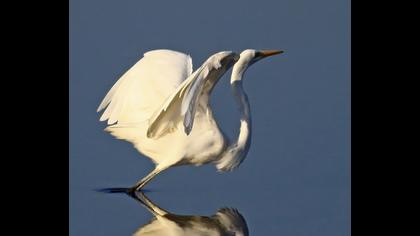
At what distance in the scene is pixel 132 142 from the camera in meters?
8.12

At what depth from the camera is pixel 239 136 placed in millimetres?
7766

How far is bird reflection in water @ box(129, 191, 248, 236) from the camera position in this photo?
6668 millimetres

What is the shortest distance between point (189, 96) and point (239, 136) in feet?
3.30

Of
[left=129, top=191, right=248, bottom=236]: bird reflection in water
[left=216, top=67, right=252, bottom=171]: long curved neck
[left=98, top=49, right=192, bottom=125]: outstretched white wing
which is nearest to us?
[left=129, top=191, right=248, bottom=236]: bird reflection in water

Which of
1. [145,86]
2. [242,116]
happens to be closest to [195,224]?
[242,116]

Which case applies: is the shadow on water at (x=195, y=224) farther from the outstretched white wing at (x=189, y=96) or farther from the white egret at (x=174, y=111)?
the outstretched white wing at (x=189, y=96)

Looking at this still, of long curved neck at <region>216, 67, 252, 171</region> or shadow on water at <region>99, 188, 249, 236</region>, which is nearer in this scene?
shadow on water at <region>99, 188, 249, 236</region>

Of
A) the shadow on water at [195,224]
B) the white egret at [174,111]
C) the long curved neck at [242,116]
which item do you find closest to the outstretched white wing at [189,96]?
the white egret at [174,111]

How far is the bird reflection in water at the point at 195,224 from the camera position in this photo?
21.9 ft

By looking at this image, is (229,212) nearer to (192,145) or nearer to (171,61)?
(192,145)

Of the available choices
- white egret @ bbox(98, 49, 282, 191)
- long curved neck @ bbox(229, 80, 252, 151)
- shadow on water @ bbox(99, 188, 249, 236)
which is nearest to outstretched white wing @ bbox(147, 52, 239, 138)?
white egret @ bbox(98, 49, 282, 191)

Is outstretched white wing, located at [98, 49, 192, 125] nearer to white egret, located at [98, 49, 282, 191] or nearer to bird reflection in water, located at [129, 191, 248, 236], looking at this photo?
white egret, located at [98, 49, 282, 191]

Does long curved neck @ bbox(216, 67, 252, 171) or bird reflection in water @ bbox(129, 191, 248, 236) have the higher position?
long curved neck @ bbox(216, 67, 252, 171)

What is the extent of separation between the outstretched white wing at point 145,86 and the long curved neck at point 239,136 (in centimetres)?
59
